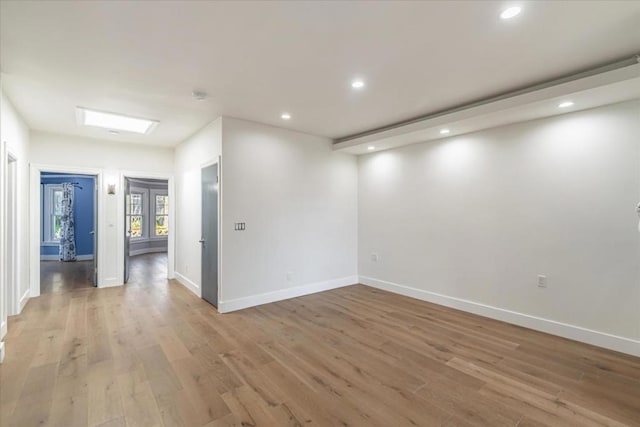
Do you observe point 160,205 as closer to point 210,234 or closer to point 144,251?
point 144,251

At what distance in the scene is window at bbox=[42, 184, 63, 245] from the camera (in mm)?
8781

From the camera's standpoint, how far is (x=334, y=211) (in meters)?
5.53

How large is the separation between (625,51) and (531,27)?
1.13 m

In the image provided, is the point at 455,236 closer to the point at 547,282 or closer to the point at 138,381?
the point at 547,282

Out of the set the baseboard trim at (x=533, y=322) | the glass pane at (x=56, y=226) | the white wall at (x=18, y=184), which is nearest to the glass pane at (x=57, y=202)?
the glass pane at (x=56, y=226)

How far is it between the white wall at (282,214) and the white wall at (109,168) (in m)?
2.88

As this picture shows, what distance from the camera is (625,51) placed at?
8.27ft

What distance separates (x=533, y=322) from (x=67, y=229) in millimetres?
11227

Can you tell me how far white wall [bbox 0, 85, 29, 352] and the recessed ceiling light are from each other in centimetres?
493

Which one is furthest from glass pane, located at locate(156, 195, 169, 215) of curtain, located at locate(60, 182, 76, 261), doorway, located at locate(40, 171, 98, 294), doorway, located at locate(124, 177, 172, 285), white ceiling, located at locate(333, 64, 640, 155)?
white ceiling, located at locate(333, 64, 640, 155)

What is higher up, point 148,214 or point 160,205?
point 160,205

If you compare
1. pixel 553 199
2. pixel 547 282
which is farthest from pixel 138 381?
pixel 553 199

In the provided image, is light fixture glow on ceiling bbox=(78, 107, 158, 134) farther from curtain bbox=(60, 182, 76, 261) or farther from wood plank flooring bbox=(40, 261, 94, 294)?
curtain bbox=(60, 182, 76, 261)

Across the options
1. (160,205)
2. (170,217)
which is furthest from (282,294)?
(160,205)
